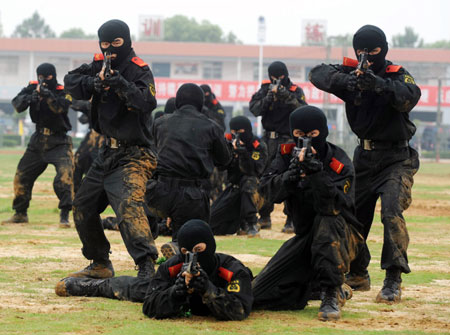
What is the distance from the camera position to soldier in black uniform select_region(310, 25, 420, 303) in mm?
8492

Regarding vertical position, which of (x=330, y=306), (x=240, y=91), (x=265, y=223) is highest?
(x=330, y=306)

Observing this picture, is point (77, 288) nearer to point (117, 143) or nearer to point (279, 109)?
point (117, 143)

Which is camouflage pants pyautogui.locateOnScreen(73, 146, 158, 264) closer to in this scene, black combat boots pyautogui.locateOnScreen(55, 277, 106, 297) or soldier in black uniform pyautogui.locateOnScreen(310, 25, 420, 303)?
black combat boots pyautogui.locateOnScreen(55, 277, 106, 297)

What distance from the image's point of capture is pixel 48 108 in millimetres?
14547

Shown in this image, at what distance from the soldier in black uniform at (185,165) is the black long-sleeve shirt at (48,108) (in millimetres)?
4310

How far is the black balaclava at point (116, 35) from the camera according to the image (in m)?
8.85

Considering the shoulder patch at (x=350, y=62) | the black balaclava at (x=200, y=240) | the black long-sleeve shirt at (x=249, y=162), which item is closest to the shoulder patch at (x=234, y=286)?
the black balaclava at (x=200, y=240)

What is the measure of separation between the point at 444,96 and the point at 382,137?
6607 cm

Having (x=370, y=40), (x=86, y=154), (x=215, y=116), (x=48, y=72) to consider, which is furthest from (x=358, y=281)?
(x=215, y=116)

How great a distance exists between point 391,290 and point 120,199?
8.74 feet

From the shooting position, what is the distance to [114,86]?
839cm

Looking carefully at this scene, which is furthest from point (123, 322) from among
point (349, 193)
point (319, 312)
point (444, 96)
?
point (444, 96)

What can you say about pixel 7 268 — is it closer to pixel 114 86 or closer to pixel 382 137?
pixel 114 86

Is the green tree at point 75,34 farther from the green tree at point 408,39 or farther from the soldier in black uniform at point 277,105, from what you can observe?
the soldier in black uniform at point 277,105
